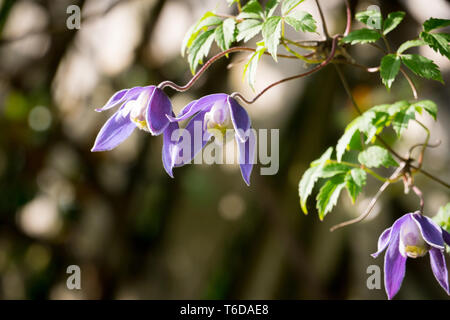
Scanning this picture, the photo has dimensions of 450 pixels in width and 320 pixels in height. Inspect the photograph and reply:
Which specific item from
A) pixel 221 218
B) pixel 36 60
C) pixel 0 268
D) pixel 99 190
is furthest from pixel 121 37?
pixel 0 268

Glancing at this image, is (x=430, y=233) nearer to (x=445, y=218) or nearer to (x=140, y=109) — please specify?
(x=445, y=218)

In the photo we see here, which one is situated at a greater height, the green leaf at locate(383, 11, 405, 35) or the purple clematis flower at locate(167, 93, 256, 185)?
the green leaf at locate(383, 11, 405, 35)

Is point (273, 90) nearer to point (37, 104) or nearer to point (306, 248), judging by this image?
point (306, 248)

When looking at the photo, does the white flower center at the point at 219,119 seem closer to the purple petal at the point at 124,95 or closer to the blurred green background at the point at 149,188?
the purple petal at the point at 124,95
